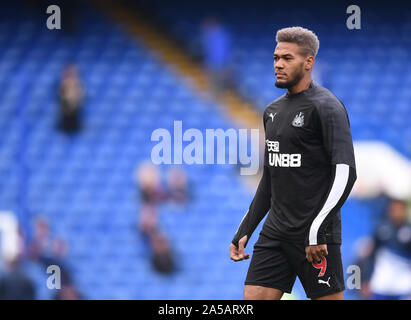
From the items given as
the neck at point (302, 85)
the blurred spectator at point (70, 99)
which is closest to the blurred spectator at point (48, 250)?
the blurred spectator at point (70, 99)

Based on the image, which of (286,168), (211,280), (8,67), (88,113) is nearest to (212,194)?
(211,280)

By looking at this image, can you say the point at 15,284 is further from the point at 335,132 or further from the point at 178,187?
the point at 335,132

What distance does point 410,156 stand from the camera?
7.09 m

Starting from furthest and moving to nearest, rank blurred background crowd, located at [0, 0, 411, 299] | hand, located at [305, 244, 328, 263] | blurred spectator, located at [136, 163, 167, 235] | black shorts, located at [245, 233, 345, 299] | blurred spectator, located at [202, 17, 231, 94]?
blurred spectator, located at [202, 17, 231, 94] < blurred spectator, located at [136, 163, 167, 235] < blurred background crowd, located at [0, 0, 411, 299] < black shorts, located at [245, 233, 345, 299] < hand, located at [305, 244, 328, 263]

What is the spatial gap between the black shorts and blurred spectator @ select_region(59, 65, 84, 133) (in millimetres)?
4678

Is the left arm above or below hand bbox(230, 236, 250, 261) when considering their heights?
above

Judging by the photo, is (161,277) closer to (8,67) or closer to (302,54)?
(8,67)

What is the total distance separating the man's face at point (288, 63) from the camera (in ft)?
10.2

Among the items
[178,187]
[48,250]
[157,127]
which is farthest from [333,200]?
[48,250]

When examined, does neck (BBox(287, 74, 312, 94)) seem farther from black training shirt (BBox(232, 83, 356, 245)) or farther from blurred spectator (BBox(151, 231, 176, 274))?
blurred spectator (BBox(151, 231, 176, 274))

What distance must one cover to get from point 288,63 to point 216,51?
4.53 m

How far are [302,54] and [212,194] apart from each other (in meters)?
4.30

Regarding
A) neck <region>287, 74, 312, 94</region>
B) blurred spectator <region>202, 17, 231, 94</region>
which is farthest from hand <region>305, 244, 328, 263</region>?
blurred spectator <region>202, 17, 231, 94</region>

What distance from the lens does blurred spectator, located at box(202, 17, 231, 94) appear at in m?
7.52
